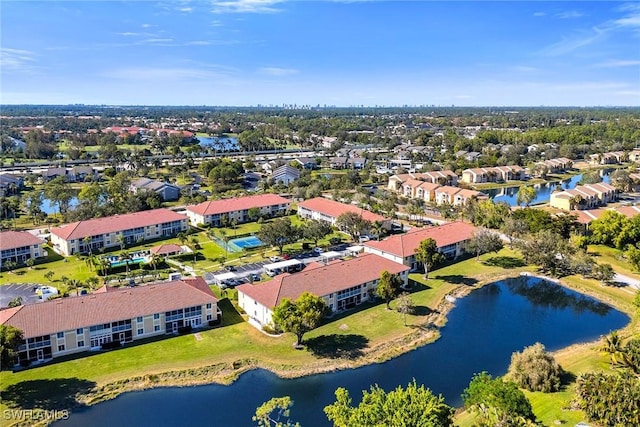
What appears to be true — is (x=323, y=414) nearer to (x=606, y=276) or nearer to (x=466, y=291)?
(x=466, y=291)

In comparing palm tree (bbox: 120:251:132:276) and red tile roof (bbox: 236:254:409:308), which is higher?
red tile roof (bbox: 236:254:409:308)

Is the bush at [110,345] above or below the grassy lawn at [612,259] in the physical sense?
below

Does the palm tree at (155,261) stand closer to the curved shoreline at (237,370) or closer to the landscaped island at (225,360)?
the landscaped island at (225,360)

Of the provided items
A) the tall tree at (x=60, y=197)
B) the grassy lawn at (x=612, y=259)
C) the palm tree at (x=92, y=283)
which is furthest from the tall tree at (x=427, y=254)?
the tall tree at (x=60, y=197)

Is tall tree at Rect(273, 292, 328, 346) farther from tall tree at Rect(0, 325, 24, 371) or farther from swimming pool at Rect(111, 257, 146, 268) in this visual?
swimming pool at Rect(111, 257, 146, 268)

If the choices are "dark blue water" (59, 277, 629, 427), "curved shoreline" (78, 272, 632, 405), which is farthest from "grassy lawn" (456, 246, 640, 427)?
"dark blue water" (59, 277, 629, 427)

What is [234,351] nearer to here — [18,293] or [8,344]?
[8,344]

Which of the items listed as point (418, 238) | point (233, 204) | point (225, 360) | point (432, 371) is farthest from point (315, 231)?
point (432, 371)
